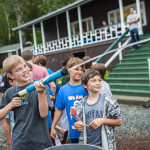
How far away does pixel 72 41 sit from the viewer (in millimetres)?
16500

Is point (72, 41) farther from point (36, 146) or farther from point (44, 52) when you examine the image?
point (36, 146)

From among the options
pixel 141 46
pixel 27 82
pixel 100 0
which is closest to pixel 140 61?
pixel 141 46

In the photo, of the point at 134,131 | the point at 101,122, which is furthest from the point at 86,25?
the point at 101,122

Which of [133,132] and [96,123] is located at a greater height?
[96,123]

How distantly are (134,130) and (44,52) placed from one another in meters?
14.5

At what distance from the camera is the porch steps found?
757cm

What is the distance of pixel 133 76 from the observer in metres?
8.47

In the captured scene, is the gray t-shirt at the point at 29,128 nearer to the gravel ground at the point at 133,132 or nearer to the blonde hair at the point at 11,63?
the blonde hair at the point at 11,63

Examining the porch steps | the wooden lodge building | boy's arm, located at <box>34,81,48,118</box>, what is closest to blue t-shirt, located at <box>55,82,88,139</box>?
boy's arm, located at <box>34,81,48,118</box>

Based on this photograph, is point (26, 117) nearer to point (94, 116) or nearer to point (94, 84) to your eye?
point (94, 116)

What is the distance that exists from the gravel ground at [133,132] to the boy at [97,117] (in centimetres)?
183

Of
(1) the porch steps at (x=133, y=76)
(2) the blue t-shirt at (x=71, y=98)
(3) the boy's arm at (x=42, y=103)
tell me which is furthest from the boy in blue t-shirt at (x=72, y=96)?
(1) the porch steps at (x=133, y=76)

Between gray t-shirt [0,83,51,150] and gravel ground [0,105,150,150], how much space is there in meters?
2.24

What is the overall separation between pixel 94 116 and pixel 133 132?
2667mm
